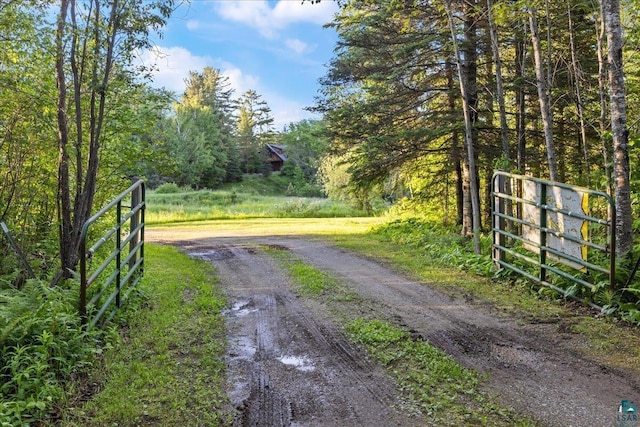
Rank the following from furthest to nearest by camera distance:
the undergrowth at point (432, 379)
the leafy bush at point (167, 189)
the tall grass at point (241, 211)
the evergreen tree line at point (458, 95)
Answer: the leafy bush at point (167, 189) < the tall grass at point (241, 211) < the evergreen tree line at point (458, 95) < the undergrowth at point (432, 379)

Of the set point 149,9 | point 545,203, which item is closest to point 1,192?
point 149,9

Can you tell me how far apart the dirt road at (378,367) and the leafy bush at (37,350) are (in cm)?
124

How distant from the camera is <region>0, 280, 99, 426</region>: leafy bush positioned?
326 centimetres

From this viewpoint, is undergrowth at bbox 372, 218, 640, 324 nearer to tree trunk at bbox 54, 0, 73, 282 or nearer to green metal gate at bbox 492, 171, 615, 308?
green metal gate at bbox 492, 171, 615, 308

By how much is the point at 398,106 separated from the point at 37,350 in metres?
11.4

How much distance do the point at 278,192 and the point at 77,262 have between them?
57.7 meters

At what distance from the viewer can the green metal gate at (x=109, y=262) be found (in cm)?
441

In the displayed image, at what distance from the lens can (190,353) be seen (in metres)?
4.43

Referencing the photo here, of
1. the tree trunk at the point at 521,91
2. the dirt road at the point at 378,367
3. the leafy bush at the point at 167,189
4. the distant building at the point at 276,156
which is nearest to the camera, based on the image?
the dirt road at the point at 378,367

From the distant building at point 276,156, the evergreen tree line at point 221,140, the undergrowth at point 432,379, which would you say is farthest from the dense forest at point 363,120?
the distant building at point 276,156

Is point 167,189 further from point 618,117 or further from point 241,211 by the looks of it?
point 618,117

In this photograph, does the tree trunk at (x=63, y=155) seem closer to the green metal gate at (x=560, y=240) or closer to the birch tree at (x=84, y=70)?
the birch tree at (x=84, y=70)

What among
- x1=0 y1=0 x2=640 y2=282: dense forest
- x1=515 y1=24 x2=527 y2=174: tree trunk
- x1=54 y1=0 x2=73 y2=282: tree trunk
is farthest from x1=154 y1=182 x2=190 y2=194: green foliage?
x1=54 y1=0 x2=73 y2=282: tree trunk

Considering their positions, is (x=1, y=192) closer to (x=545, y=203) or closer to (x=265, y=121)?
(x=545, y=203)
